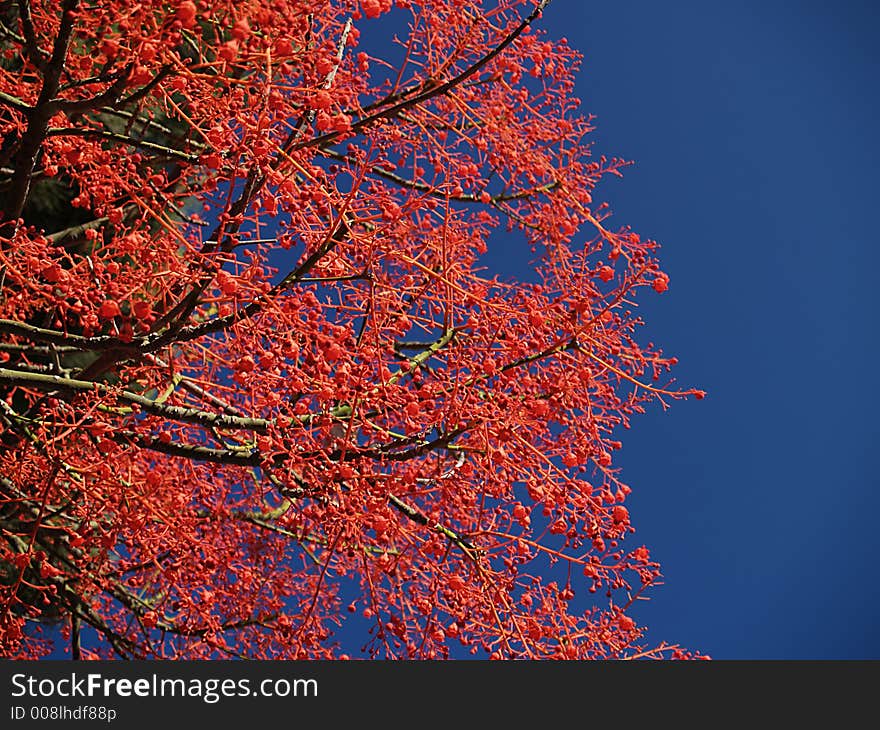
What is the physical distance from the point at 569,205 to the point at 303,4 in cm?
311

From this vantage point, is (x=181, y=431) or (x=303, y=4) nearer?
(x=303, y=4)

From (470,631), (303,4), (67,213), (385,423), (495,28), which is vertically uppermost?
(67,213)

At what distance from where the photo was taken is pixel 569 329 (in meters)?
3.18

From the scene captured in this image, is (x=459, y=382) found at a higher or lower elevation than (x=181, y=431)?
lower

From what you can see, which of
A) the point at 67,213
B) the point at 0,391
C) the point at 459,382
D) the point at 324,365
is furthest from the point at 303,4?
the point at 67,213

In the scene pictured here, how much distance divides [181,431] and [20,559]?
3.18ft

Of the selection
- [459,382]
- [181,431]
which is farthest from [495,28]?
[181,431]

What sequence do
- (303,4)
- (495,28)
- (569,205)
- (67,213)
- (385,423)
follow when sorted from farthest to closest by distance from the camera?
(67,213) < (569,205) < (385,423) < (495,28) < (303,4)

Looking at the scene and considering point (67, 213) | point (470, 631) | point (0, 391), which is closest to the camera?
point (470, 631)

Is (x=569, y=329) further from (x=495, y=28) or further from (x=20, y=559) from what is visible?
(x=20, y=559)

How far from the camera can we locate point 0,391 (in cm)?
599

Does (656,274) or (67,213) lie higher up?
(67,213)

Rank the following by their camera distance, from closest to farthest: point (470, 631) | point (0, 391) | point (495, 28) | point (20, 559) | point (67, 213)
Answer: point (20, 559)
point (470, 631)
point (495, 28)
point (0, 391)
point (67, 213)

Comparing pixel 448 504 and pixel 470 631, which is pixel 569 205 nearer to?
pixel 448 504
